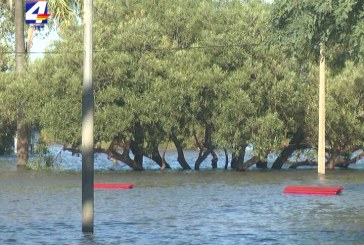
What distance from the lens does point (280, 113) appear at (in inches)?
2232

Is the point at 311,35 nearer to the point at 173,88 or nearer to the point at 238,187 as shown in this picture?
the point at 238,187

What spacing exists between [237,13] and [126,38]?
7903mm

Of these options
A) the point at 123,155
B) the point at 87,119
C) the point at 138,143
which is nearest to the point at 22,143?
the point at 123,155

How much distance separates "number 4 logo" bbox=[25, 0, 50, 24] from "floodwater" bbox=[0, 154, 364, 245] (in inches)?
568

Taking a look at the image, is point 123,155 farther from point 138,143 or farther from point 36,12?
point 36,12

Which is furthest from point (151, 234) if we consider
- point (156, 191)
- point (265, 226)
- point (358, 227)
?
point (156, 191)

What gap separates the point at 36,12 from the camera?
62.4m

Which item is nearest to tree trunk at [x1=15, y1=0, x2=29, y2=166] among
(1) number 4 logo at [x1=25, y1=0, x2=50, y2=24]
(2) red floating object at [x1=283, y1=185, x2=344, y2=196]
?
(1) number 4 logo at [x1=25, y1=0, x2=50, y2=24]

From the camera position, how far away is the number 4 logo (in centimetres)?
6084

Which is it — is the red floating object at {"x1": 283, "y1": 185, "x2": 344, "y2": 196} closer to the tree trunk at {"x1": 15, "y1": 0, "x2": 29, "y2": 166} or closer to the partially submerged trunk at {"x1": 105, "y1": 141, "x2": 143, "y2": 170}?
the partially submerged trunk at {"x1": 105, "y1": 141, "x2": 143, "y2": 170}

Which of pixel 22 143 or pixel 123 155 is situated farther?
pixel 22 143

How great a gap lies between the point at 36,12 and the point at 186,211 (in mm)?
35361

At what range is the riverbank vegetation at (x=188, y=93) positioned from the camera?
2083 inches

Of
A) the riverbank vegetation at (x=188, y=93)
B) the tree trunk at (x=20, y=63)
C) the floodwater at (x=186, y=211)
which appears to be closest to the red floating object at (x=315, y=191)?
the floodwater at (x=186, y=211)
